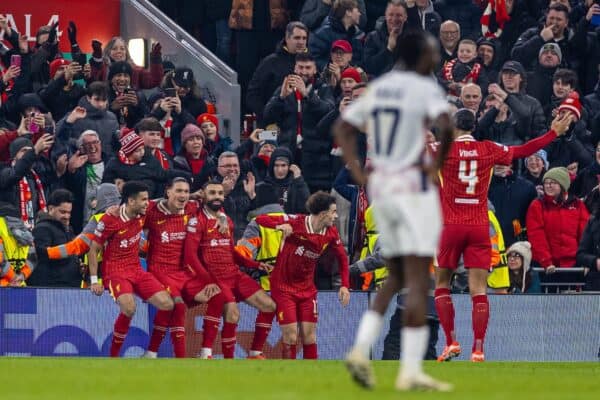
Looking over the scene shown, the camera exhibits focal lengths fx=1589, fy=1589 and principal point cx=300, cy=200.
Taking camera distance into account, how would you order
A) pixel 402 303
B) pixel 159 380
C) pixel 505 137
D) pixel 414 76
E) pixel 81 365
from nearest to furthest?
pixel 414 76 → pixel 159 380 → pixel 81 365 → pixel 402 303 → pixel 505 137

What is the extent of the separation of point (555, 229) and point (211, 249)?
14.6 feet

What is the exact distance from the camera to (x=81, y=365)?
14.3 metres

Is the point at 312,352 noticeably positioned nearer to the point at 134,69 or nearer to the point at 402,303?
the point at 402,303

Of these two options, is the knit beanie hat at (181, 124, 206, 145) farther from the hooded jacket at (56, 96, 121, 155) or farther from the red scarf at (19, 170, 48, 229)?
the red scarf at (19, 170, 48, 229)

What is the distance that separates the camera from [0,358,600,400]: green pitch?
10.5m

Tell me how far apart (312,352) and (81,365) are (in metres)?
5.38

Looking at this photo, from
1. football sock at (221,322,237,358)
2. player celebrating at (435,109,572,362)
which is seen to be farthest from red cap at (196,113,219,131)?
player celebrating at (435,109,572,362)

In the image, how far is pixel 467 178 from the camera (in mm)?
16094

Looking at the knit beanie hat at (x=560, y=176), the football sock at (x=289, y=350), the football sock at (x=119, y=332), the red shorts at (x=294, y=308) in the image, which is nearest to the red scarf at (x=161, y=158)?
the red shorts at (x=294, y=308)

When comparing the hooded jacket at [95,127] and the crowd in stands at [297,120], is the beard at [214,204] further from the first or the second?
the hooded jacket at [95,127]

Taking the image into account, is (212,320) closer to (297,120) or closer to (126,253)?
(126,253)

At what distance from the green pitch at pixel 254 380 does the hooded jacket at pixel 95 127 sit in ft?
18.0

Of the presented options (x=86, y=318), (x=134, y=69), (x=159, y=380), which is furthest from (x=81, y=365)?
(x=134, y=69)

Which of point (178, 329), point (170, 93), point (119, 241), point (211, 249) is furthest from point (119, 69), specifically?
point (178, 329)
